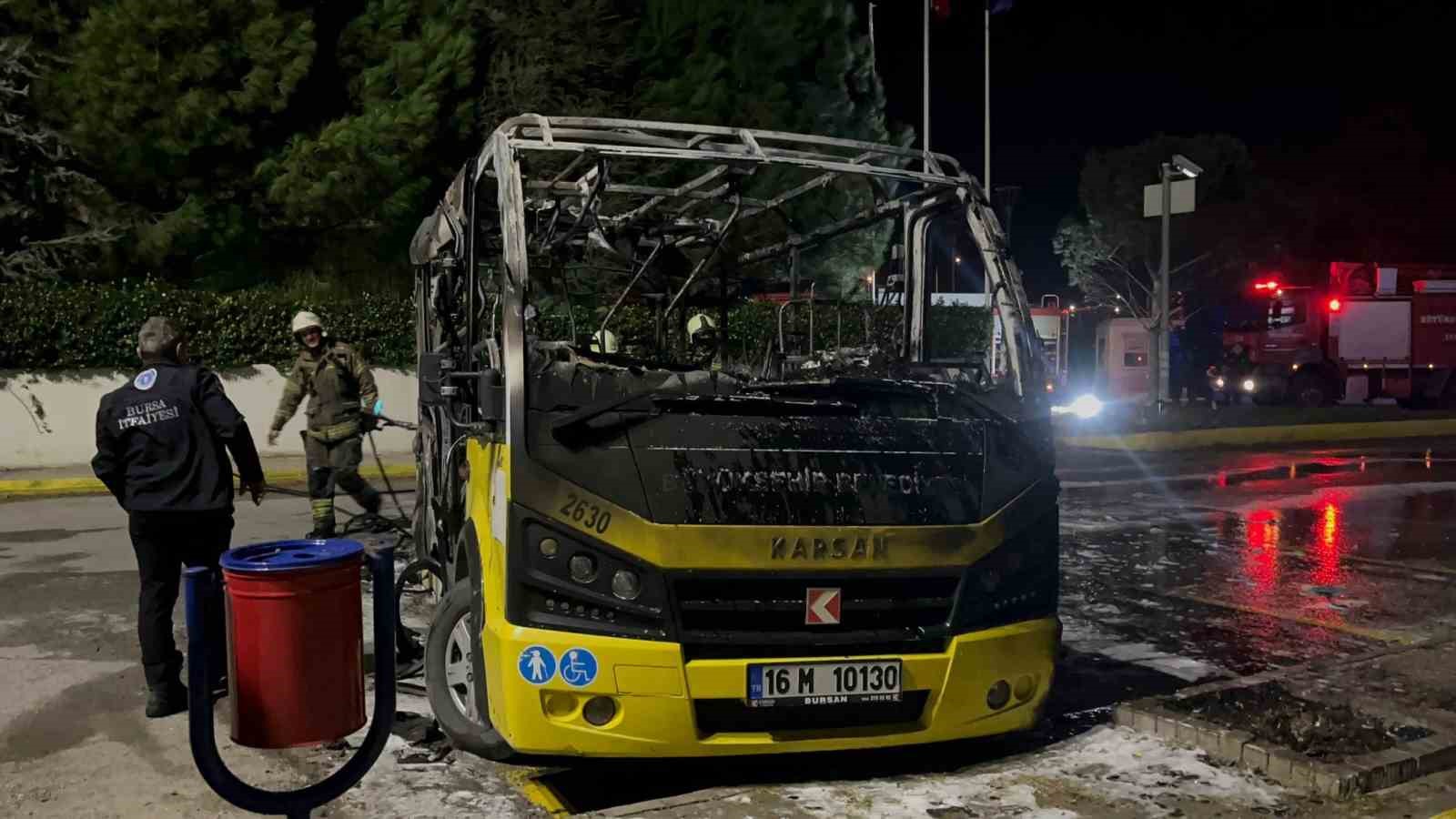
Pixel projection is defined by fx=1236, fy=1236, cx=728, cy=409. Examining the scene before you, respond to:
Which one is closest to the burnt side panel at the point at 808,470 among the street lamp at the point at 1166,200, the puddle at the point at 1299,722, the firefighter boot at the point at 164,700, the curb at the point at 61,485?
the puddle at the point at 1299,722

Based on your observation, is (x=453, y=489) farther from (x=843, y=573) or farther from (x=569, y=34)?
(x=569, y=34)

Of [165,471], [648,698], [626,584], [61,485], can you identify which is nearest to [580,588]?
[626,584]

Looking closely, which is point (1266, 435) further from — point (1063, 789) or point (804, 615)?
point (804, 615)

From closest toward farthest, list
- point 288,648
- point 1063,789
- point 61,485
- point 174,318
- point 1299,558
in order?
point 288,648 < point 1063,789 < point 1299,558 < point 61,485 < point 174,318

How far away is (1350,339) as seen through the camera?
27.0 meters

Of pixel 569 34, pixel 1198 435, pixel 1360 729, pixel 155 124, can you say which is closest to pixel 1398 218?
pixel 1198 435

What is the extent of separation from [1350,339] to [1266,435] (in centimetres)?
900

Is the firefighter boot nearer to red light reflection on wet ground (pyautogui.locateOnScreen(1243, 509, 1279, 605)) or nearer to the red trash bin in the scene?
the red trash bin

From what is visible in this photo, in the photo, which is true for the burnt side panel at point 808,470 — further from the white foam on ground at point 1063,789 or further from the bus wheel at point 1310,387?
the bus wheel at point 1310,387

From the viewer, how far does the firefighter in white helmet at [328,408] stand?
339 inches

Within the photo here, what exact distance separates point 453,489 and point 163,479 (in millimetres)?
1241

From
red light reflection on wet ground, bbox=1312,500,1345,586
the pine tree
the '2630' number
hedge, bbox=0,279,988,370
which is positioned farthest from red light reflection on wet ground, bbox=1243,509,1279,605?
the pine tree

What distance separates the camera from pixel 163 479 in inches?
205

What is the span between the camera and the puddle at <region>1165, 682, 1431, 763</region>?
15.6 feet
